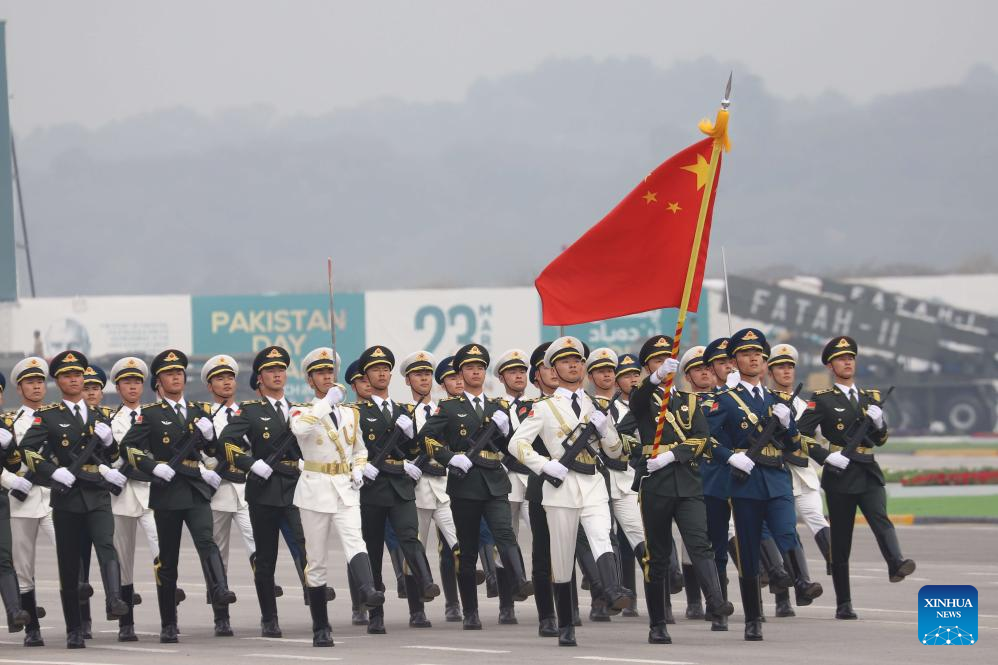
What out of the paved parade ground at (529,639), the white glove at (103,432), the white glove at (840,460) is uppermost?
the white glove at (103,432)

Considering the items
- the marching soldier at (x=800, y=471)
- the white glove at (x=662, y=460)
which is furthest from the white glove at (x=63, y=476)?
the marching soldier at (x=800, y=471)

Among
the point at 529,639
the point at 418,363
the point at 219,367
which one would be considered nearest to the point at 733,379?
the point at 418,363

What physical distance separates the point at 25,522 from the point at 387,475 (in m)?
2.46

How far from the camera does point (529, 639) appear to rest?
462 inches

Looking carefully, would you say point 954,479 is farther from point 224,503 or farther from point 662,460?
point 662,460

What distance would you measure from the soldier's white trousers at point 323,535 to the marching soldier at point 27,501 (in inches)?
74.4

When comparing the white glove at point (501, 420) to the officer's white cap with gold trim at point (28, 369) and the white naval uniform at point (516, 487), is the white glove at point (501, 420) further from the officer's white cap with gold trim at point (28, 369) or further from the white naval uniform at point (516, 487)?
the officer's white cap with gold trim at point (28, 369)

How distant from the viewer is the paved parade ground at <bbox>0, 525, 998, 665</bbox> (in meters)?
10.4

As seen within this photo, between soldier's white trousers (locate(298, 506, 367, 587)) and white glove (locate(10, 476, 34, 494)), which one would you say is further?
white glove (locate(10, 476, 34, 494))

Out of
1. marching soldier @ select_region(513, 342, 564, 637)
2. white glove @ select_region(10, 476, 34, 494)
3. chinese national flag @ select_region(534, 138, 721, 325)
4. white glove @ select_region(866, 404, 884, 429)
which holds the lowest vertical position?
marching soldier @ select_region(513, 342, 564, 637)

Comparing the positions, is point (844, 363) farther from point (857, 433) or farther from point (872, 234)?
point (872, 234)

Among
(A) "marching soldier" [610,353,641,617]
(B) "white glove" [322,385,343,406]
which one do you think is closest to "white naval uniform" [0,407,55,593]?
(B) "white glove" [322,385,343,406]

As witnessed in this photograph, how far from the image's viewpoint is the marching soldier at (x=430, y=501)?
1334 cm

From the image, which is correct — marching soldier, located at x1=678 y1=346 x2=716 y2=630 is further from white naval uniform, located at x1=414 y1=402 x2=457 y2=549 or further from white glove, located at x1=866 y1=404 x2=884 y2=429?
white naval uniform, located at x1=414 y1=402 x2=457 y2=549
